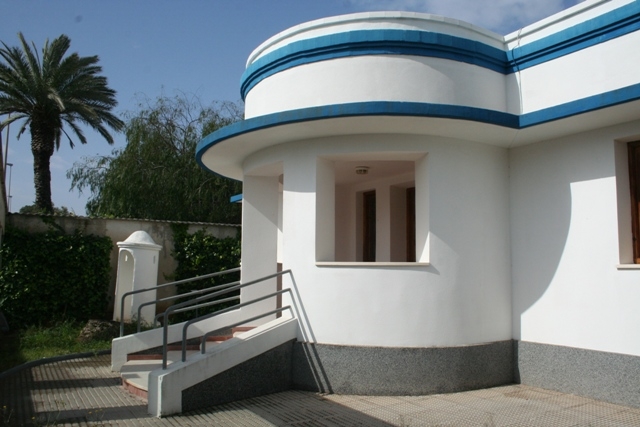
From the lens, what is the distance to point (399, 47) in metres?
8.46

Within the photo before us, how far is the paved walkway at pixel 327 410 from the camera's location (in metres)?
6.70

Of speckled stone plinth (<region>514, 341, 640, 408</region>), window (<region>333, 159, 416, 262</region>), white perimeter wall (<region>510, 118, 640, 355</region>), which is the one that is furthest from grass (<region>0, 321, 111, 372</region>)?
white perimeter wall (<region>510, 118, 640, 355</region>)

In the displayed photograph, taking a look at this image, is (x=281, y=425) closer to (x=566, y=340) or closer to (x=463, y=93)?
(x=566, y=340)

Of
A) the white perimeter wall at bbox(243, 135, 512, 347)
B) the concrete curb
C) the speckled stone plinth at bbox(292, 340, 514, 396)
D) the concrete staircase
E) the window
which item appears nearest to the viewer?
the concrete staircase

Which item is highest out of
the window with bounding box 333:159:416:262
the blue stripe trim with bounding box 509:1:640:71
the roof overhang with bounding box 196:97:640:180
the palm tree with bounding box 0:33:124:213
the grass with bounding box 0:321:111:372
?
the palm tree with bounding box 0:33:124:213

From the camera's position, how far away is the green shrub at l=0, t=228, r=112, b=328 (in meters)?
13.1

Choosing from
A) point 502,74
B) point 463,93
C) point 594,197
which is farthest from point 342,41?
point 594,197

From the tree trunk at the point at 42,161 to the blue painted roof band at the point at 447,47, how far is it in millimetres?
14587

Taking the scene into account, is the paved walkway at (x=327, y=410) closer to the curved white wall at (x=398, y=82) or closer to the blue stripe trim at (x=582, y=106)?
the blue stripe trim at (x=582, y=106)

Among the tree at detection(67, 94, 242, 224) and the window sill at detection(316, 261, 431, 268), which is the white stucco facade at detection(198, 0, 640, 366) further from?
the tree at detection(67, 94, 242, 224)

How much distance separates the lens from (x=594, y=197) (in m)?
7.81

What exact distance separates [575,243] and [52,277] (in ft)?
38.3

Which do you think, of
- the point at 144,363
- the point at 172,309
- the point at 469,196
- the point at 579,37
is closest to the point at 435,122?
the point at 469,196

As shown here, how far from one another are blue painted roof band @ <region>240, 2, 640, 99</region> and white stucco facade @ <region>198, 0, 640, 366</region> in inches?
0.8
